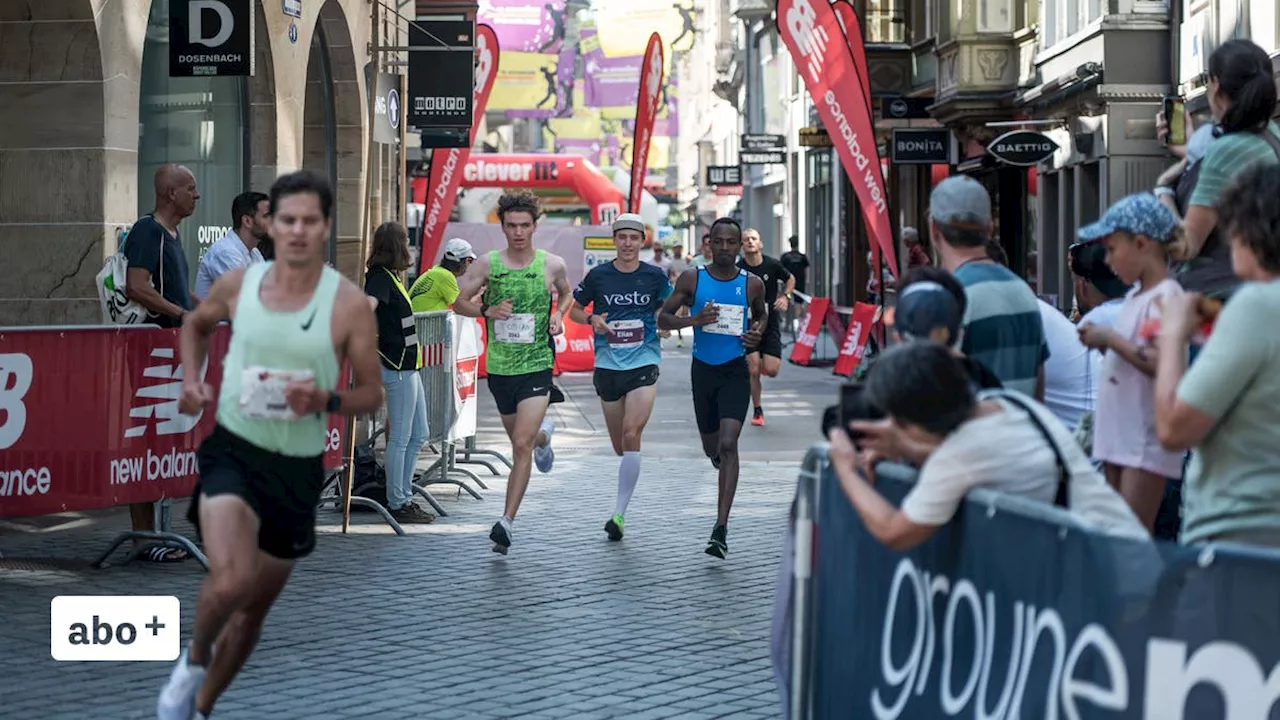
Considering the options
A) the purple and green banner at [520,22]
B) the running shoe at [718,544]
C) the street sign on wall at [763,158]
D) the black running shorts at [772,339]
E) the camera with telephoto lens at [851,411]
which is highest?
the purple and green banner at [520,22]

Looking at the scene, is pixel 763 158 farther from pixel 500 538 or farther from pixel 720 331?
pixel 500 538

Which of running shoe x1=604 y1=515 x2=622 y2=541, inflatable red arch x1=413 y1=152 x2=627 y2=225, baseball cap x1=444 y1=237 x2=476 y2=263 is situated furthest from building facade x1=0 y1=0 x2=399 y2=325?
inflatable red arch x1=413 y1=152 x2=627 y2=225

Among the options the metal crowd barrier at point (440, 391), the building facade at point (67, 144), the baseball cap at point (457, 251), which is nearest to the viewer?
the building facade at point (67, 144)

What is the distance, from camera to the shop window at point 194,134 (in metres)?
15.1

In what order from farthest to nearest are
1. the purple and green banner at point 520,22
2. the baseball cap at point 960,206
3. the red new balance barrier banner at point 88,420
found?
1. the purple and green banner at point 520,22
2. the red new balance barrier banner at point 88,420
3. the baseball cap at point 960,206

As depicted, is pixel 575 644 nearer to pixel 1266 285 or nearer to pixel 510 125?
pixel 1266 285

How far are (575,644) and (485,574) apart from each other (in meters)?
2.11

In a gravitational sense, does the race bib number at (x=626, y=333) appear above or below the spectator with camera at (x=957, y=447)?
above

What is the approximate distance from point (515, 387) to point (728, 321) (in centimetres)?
129

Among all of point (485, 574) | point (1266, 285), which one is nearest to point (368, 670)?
point (485, 574)

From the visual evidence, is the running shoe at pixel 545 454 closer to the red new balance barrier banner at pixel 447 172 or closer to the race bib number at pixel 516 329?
the race bib number at pixel 516 329

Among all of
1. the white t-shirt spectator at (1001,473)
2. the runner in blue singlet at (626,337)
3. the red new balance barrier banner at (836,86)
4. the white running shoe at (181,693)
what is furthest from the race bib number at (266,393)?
the red new balance barrier banner at (836,86)

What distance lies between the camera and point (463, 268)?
17.7 m

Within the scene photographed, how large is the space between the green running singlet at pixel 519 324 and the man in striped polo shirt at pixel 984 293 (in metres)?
5.36
